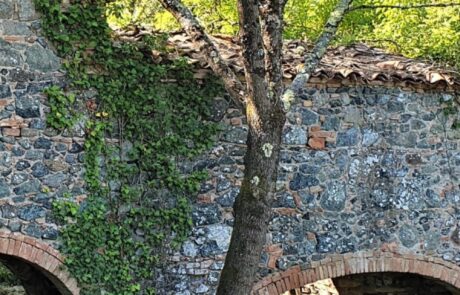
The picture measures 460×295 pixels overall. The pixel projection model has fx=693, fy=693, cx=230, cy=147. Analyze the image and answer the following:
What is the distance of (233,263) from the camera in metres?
4.85

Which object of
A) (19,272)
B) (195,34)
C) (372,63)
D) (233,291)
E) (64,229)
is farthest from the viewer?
(372,63)

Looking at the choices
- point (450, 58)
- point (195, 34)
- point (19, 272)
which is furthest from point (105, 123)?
point (450, 58)

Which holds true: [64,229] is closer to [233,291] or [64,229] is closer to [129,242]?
[129,242]

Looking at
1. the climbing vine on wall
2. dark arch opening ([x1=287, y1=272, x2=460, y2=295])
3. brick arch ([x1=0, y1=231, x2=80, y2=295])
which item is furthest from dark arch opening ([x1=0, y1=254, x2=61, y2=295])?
dark arch opening ([x1=287, y1=272, x2=460, y2=295])

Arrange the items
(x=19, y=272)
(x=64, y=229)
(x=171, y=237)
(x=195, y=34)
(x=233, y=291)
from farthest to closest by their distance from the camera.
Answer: (x=19, y=272), (x=171, y=237), (x=64, y=229), (x=195, y=34), (x=233, y=291)

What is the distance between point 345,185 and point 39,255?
120 inches

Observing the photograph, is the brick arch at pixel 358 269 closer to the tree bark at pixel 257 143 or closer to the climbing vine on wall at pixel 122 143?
the climbing vine on wall at pixel 122 143

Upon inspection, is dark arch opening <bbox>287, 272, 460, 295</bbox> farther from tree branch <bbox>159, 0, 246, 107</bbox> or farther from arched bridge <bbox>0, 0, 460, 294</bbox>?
tree branch <bbox>159, 0, 246, 107</bbox>

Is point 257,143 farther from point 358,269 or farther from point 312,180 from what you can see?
point 358,269

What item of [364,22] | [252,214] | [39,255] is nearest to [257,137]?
[252,214]

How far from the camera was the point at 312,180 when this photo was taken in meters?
6.91

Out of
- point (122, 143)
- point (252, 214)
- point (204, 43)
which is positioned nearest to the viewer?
point (252, 214)

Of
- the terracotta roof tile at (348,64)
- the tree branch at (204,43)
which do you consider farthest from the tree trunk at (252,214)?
the terracotta roof tile at (348,64)

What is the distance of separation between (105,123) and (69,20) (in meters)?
0.95
